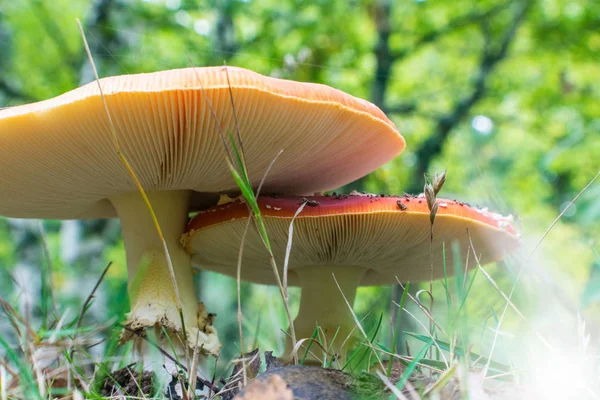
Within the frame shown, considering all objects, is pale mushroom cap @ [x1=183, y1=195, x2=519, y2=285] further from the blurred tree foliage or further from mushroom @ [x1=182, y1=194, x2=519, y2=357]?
the blurred tree foliage

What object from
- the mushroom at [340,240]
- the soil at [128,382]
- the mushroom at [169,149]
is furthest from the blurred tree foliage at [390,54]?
the soil at [128,382]

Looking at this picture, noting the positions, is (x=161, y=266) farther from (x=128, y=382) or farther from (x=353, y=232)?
(x=353, y=232)

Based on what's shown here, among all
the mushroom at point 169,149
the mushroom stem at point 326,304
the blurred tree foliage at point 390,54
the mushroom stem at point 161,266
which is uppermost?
the blurred tree foliage at point 390,54

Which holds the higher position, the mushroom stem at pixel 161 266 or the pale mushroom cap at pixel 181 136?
the pale mushroom cap at pixel 181 136

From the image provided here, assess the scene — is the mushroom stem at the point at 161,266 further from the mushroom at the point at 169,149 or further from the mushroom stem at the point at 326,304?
the mushroom stem at the point at 326,304

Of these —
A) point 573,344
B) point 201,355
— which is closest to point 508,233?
point 573,344

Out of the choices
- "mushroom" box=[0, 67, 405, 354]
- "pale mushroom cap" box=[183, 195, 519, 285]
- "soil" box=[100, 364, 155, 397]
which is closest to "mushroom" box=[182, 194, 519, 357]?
"pale mushroom cap" box=[183, 195, 519, 285]

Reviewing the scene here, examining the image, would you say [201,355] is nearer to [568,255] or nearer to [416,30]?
[416,30]
